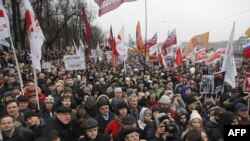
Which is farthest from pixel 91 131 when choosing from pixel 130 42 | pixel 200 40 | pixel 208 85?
pixel 130 42

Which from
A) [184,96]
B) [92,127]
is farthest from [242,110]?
[184,96]

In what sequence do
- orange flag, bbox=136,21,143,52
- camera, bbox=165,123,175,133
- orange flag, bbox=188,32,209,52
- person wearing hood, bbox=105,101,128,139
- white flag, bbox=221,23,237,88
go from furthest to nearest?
orange flag, bbox=188,32,209,52, orange flag, bbox=136,21,143,52, white flag, bbox=221,23,237,88, person wearing hood, bbox=105,101,128,139, camera, bbox=165,123,175,133

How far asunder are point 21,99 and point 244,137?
14.2 feet

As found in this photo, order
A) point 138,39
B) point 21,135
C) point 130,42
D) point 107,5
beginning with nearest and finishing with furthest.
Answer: point 21,135
point 107,5
point 138,39
point 130,42

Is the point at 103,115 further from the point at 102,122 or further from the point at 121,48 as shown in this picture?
the point at 121,48

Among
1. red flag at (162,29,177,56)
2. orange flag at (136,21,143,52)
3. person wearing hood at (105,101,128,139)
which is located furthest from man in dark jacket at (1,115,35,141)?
red flag at (162,29,177,56)

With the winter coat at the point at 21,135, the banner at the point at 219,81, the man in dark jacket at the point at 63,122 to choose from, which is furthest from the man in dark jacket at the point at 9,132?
the banner at the point at 219,81

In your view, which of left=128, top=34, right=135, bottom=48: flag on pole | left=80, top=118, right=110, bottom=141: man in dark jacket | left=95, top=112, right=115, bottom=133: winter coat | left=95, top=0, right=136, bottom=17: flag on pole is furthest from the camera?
left=128, top=34, right=135, bottom=48: flag on pole

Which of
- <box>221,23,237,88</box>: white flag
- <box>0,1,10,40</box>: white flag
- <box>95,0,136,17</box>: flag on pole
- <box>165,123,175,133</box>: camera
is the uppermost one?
<box>95,0,136,17</box>: flag on pole

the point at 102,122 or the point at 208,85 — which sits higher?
the point at 208,85

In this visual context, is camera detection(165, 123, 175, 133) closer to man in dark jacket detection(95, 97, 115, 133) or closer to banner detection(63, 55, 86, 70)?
man in dark jacket detection(95, 97, 115, 133)

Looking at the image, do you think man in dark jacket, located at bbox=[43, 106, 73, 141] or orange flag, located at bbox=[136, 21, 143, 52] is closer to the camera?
man in dark jacket, located at bbox=[43, 106, 73, 141]

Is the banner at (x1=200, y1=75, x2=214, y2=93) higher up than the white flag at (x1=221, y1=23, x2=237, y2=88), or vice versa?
the white flag at (x1=221, y1=23, x2=237, y2=88)

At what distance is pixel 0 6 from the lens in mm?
8797
